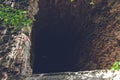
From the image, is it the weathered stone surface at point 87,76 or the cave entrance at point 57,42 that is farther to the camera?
the cave entrance at point 57,42

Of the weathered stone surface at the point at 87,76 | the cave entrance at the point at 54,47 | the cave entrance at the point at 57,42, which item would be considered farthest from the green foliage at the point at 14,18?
the cave entrance at the point at 54,47

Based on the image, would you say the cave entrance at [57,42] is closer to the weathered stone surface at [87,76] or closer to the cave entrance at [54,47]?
the cave entrance at [54,47]

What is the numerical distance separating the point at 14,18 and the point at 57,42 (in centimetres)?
172

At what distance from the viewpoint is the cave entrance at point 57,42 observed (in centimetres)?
514

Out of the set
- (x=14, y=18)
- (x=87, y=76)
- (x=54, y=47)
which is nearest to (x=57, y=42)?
(x=54, y=47)

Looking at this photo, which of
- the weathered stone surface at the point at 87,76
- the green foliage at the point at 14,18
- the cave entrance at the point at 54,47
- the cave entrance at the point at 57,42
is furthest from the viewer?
the cave entrance at the point at 54,47

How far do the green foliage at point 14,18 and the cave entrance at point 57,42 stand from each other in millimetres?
843

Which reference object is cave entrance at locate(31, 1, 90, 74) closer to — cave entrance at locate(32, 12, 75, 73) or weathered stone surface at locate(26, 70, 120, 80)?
cave entrance at locate(32, 12, 75, 73)

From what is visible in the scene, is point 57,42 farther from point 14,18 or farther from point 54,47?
point 14,18

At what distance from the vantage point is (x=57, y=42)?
18.0 ft

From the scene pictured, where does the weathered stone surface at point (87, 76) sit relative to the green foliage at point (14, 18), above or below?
below

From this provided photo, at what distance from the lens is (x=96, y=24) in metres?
5.05

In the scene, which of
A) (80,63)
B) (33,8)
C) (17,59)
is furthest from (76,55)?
(17,59)

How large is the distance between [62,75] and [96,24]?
60.1 inches
